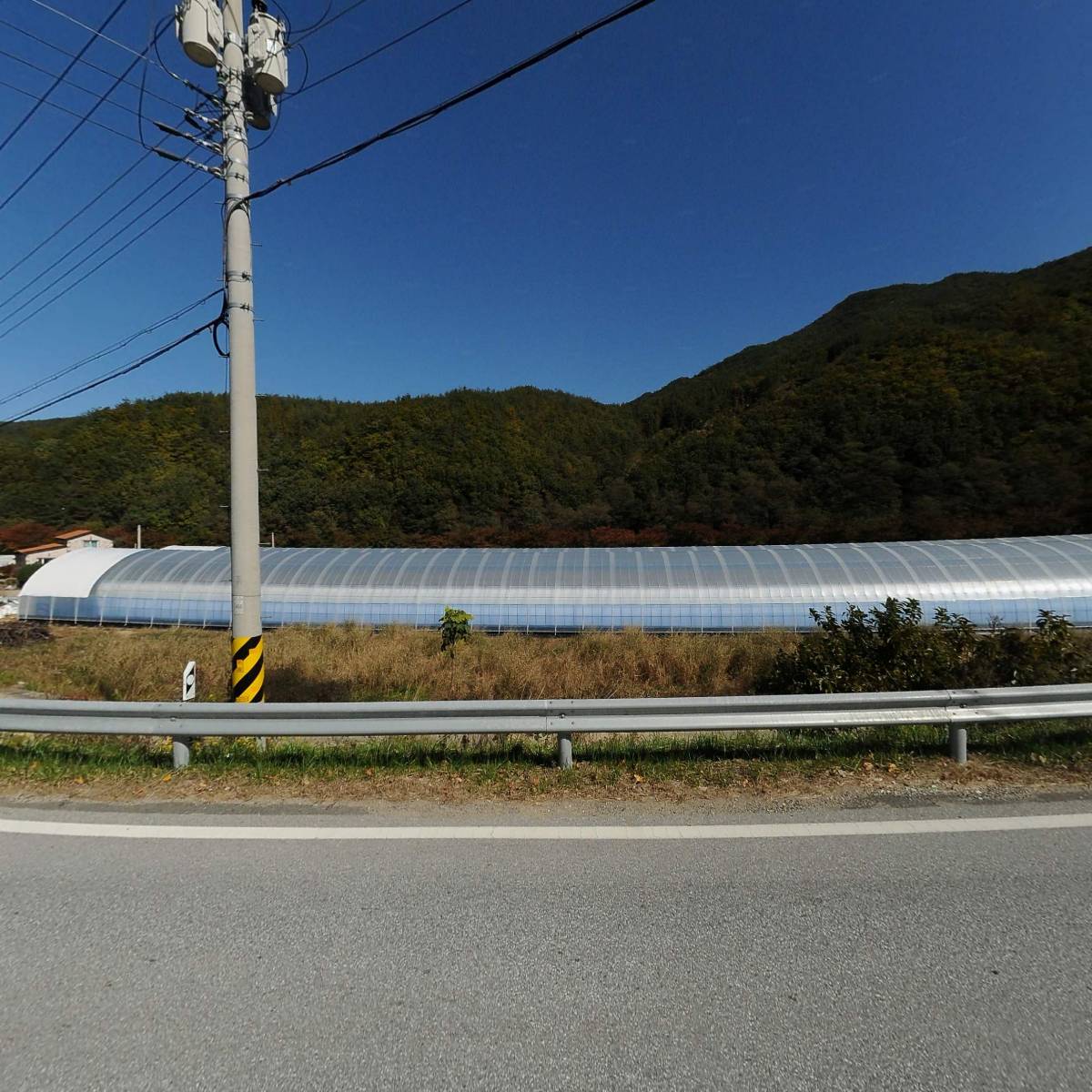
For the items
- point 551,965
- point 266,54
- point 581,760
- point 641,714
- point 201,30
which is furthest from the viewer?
point 266,54

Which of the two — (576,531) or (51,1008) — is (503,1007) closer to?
(51,1008)

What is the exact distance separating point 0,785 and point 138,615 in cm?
1742

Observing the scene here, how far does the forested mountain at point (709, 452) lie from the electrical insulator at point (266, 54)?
2224 cm

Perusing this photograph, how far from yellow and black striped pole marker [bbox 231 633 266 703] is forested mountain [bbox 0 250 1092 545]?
23.6 meters

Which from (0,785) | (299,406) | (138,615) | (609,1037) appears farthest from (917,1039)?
(299,406)

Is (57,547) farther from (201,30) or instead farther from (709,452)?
(709,452)

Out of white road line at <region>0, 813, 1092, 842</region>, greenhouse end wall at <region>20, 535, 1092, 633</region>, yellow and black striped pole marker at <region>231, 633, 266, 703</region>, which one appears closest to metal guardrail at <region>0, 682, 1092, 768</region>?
white road line at <region>0, 813, 1092, 842</region>

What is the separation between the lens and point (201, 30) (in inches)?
243

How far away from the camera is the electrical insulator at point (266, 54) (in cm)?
651

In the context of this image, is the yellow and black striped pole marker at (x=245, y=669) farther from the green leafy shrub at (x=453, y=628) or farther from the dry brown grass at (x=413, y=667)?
the green leafy shrub at (x=453, y=628)

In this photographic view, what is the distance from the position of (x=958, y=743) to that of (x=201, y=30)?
31.7 ft

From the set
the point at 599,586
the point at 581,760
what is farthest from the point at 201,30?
the point at 599,586

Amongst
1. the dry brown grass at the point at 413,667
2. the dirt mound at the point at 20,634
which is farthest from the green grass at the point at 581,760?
the dirt mound at the point at 20,634

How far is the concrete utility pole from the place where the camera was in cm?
603
